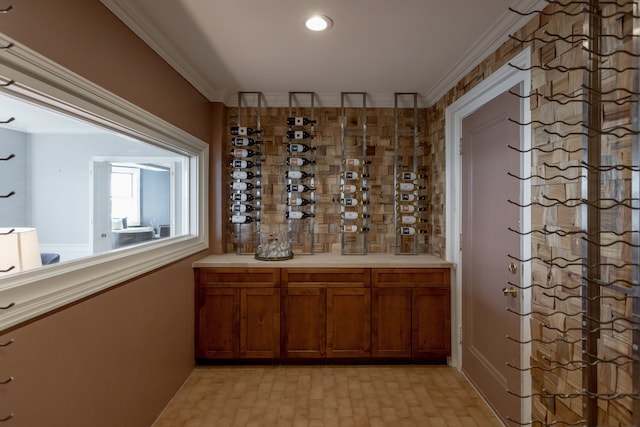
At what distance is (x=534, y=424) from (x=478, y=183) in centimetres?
153

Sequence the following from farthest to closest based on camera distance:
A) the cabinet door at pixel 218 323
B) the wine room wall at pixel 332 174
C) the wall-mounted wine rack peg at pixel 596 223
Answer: the wine room wall at pixel 332 174, the cabinet door at pixel 218 323, the wall-mounted wine rack peg at pixel 596 223

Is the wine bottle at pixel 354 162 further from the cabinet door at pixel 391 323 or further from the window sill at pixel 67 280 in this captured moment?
the window sill at pixel 67 280

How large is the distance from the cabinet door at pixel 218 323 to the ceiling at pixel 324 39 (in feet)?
5.99

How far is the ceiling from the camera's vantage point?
1.81 meters

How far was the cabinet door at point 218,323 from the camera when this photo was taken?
9.41ft

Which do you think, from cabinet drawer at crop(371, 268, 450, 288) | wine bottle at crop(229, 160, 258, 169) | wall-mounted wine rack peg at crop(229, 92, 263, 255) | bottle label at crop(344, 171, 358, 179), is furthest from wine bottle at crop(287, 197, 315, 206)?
cabinet drawer at crop(371, 268, 450, 288)

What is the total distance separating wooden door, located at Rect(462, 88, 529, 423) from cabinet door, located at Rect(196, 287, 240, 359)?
197cm

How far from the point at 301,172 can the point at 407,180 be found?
1.08 meters

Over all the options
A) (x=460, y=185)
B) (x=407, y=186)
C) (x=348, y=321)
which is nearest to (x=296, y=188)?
(x=407, y=186)

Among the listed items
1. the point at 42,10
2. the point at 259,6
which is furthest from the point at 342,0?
the point at 42,10

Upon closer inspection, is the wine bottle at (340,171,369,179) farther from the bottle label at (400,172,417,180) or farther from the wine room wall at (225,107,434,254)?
the bottle label at (400,172,417,180)

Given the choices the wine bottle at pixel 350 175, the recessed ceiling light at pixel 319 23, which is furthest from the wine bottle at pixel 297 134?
the recessed ceiling light at pixel 319 23

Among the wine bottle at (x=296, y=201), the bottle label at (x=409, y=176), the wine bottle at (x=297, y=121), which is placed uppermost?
the wine bottle at (x=297, y=121)

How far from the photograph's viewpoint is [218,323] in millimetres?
2879
